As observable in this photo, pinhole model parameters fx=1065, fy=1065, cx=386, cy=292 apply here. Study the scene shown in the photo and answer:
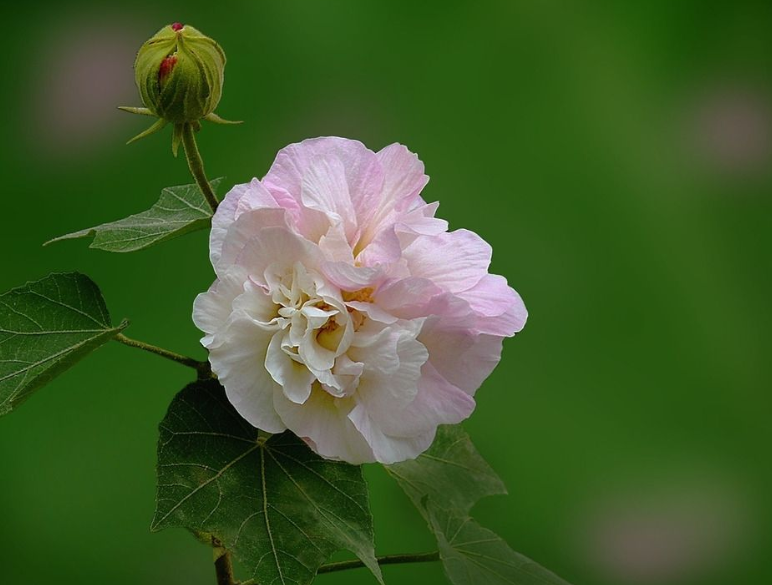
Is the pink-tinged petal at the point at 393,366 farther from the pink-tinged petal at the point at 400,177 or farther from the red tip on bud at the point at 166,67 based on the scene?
the red tip on bud at the point at 166,67

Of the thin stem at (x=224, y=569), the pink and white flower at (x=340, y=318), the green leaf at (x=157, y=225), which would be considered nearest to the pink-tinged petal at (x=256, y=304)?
the pink and white flower at (x=340, y=318)

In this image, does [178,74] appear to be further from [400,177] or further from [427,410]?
[427,410]

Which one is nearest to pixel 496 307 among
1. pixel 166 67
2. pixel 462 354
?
pixel 462 354

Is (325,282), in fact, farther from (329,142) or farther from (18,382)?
(18,382)

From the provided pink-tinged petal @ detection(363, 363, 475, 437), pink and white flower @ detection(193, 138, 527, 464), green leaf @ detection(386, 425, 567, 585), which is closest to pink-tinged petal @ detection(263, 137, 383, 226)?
pink and white flower @ detection(193, 138, 527, 464)

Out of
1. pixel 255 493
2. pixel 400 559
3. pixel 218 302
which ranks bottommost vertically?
pixel 400 559

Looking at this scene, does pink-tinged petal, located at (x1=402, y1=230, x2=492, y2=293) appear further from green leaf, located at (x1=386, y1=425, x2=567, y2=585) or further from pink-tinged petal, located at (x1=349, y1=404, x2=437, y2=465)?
green leaf, located at (x1=386, y1=425, x2=567, y2=585)
